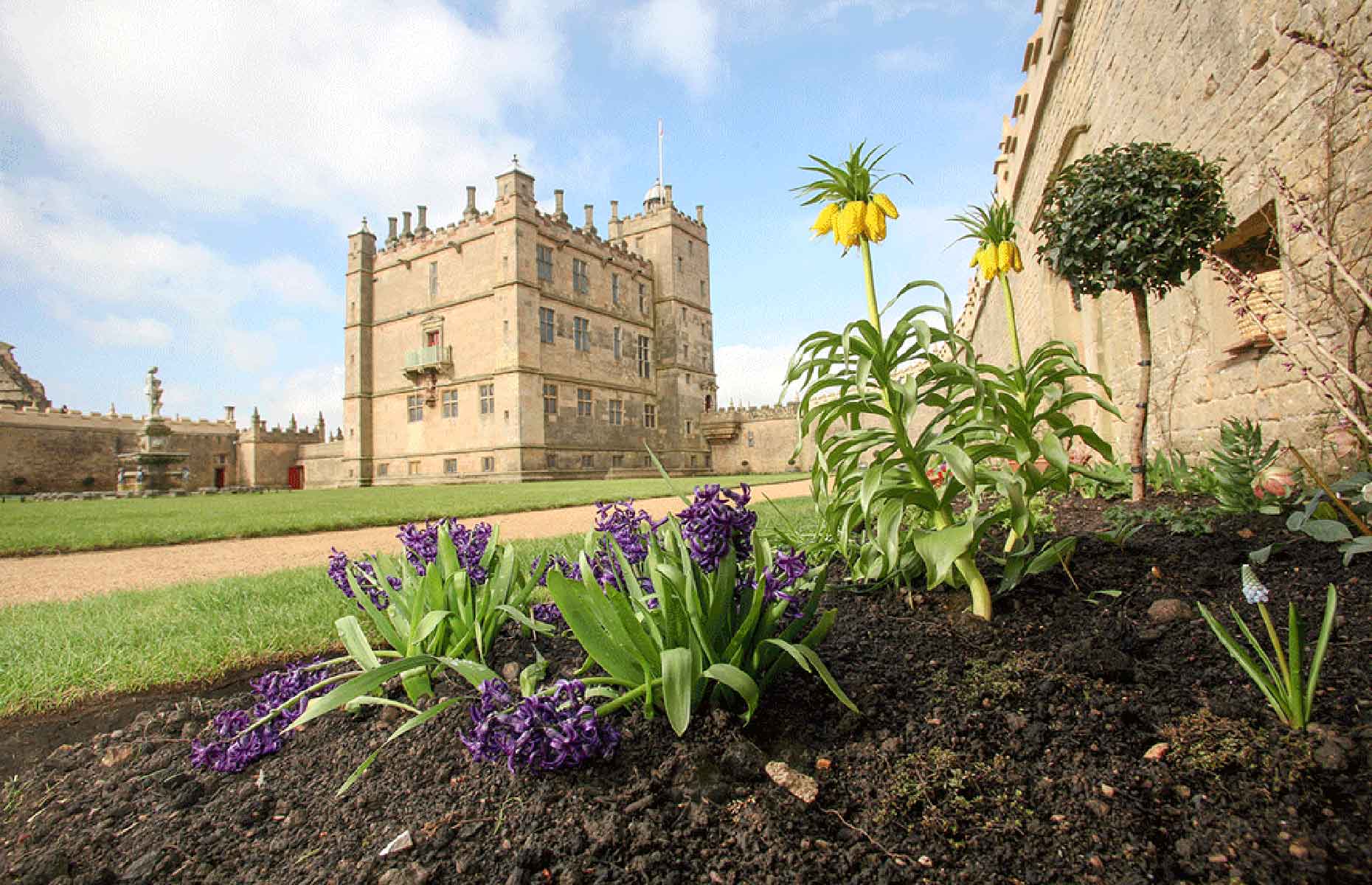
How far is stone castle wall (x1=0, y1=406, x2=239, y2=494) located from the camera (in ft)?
89.2

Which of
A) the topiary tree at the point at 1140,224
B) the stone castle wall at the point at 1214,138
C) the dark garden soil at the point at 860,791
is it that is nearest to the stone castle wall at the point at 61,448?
the dark garden soil at the point at 860,791

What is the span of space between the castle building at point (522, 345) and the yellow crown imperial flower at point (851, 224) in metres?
22.1

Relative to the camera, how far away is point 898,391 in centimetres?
212

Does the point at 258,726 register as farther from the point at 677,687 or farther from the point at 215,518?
the point at 215,518

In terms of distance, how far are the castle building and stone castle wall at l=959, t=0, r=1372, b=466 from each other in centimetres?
1936

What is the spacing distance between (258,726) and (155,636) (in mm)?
1708

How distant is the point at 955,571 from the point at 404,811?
184 cm

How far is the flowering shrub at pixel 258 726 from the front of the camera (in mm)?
1632

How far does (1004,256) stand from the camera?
3754 mm

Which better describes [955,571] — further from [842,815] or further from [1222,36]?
[1222,36]

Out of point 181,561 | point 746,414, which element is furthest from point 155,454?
point 746,414

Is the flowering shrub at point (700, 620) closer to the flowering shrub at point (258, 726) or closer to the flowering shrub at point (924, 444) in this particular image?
the flowering shrub at point (924, 444)

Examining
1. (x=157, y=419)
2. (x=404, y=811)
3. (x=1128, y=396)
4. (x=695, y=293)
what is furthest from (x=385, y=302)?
(x=404, y=811)

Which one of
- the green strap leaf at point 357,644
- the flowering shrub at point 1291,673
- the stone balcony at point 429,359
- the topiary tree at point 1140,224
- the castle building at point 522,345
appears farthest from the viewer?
the stone balcony at point 429,359
